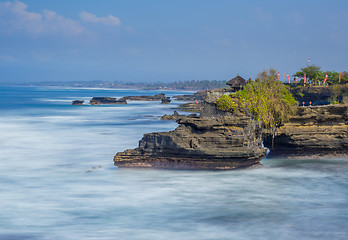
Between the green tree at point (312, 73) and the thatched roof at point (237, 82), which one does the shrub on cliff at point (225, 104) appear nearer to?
the thatched roof at point (237, 82)

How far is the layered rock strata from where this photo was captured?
1989cm

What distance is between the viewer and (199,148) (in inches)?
779

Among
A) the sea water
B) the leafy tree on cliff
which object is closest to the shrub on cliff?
the leafy tree on cliff

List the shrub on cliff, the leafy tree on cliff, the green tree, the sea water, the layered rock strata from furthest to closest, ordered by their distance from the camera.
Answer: the green tree, the leafy tree on cliff, the shrub on cliff, the layered rock strata, the sea water

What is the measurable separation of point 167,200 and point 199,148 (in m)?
3.71

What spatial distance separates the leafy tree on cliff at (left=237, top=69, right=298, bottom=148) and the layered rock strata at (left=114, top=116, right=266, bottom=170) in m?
2.20

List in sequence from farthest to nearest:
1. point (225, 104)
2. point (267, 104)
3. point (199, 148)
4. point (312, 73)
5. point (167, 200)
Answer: point (312, 73) < point (267, 104) < point (225, 104) < point (199, 148) < point (167, 200)

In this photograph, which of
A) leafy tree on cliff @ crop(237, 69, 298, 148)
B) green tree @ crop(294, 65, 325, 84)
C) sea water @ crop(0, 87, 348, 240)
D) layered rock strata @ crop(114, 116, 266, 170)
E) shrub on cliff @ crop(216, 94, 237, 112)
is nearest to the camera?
sea water @ crop(0, 87, 348, 240)

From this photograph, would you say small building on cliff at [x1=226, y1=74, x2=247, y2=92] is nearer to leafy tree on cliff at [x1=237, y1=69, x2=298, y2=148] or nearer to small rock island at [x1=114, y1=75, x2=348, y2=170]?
leafy tree on cliff at [x1=237, y1=69, x2=298, y2=148]

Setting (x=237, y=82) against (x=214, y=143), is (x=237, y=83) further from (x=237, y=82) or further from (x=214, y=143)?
(x=214, y=143)

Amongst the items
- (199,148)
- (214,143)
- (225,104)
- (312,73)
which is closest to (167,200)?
(199,148)

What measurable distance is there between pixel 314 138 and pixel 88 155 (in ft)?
→ 46.3

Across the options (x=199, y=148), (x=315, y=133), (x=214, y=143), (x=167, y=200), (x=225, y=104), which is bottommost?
(x=167, y=200)

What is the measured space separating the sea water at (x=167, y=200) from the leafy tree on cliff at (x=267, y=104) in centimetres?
240
